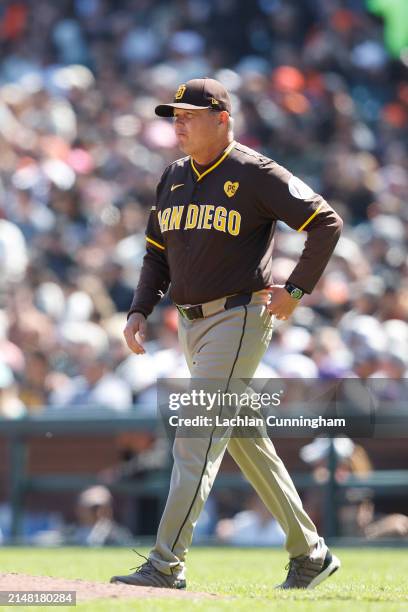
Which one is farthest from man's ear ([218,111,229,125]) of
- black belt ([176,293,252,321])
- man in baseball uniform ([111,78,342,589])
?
black belt ([176,293,252,321])

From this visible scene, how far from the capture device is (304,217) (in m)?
5.17

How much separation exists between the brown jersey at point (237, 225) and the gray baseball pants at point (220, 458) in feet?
0.41

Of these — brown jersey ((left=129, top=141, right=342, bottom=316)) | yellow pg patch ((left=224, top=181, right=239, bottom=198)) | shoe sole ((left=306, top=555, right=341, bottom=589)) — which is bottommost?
shoe sole ((left=306, top=555, right=341, bottom=589))

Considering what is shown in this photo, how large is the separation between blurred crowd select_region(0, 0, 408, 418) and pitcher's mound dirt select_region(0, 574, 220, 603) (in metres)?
4.60

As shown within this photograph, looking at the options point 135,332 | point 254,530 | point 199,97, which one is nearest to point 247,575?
point 135,332

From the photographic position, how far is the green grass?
173 inches

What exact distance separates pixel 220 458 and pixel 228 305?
2.10 feet

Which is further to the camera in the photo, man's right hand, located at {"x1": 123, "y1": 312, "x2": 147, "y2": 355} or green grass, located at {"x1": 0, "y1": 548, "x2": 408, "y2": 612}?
man's right hand, located at {"x1": 123, "y1": 312, "x2": 147, "y2": 355}

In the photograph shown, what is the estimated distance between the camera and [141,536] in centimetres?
971

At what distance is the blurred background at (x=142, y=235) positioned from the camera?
9719 millimetres

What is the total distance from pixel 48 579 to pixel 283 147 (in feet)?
33.6

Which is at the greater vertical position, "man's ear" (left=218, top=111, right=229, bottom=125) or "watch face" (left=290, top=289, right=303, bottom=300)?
"man's ear" (left=218, top=111, right=229, bottom=125)

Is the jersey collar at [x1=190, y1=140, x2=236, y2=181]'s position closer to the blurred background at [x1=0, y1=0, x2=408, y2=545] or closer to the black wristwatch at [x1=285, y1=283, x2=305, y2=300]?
the black wristwatch at [x1=285, y1=283, x2=305, y2=300]

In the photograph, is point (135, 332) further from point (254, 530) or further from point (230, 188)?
point (254, 530)
